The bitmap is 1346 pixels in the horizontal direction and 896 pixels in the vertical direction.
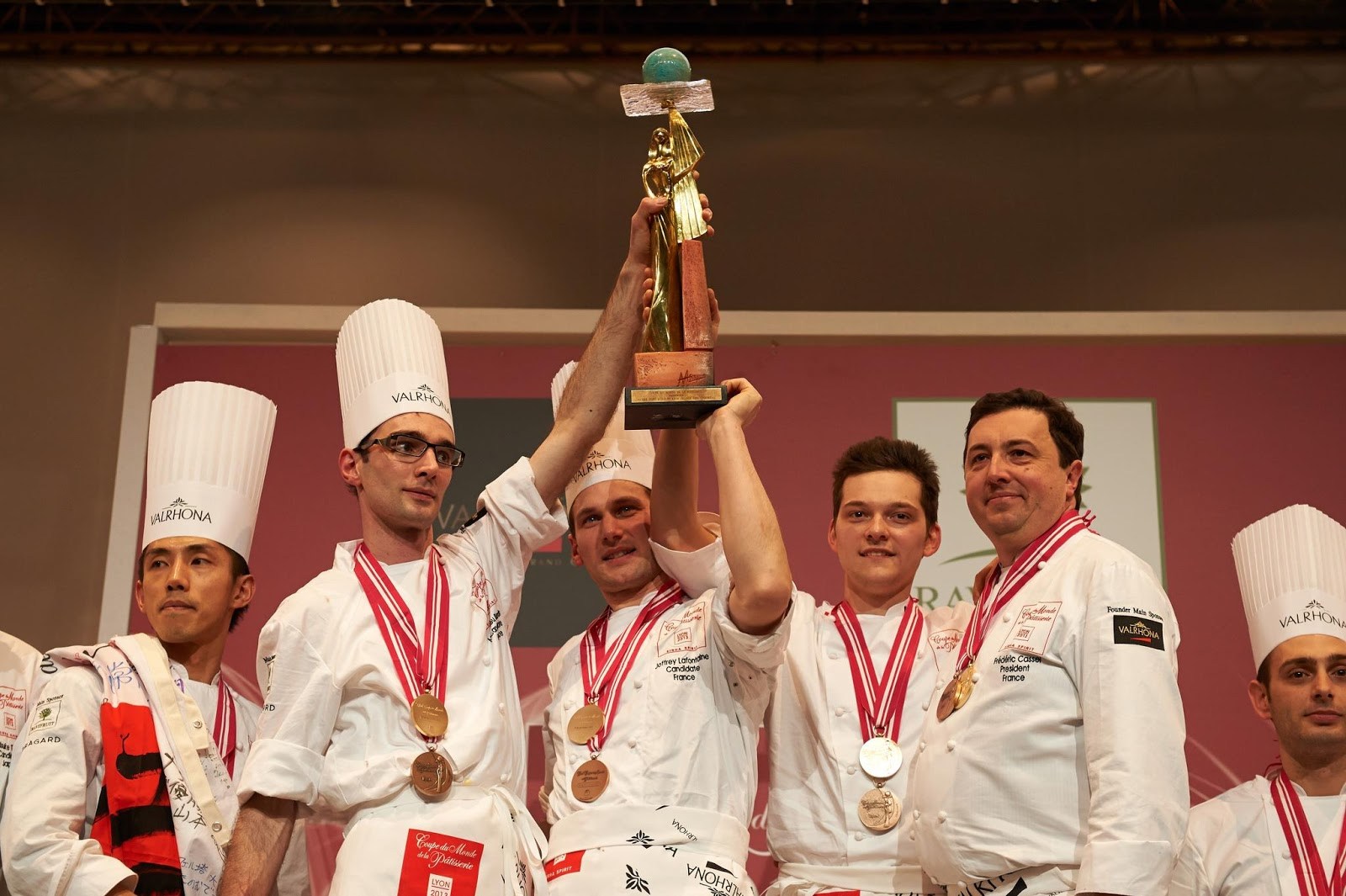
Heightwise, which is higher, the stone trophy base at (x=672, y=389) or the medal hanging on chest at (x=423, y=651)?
the stone trophy base at (x=672, y=389)

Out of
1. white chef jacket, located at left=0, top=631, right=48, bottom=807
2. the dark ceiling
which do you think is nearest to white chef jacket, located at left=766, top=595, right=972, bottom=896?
white chef jacket, located at left=0, top=631, right=48, bottom=807

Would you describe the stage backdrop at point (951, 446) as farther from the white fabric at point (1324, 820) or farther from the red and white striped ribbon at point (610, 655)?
the red and white striped ribbon at point (610, 655)

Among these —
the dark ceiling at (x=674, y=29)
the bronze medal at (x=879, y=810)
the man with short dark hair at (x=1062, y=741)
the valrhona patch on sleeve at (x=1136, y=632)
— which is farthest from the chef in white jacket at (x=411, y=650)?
the dark ceiling at (x=674, y=29)

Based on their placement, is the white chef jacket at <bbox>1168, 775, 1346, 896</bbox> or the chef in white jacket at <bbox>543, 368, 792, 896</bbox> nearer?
the chef in white jacket at <bbox>543, 368, 792, 896</bbox>

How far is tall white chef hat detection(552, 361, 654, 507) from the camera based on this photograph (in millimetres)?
3160

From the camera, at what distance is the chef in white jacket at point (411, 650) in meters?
2.61

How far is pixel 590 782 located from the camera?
274 cm

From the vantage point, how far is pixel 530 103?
521 cm

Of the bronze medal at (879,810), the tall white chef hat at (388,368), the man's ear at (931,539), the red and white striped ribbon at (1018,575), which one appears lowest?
the bronze medal at (879,810)

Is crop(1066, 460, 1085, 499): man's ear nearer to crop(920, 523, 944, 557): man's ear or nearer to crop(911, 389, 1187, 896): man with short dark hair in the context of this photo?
crop(911, 389, 1187, 896): man with short dark hair

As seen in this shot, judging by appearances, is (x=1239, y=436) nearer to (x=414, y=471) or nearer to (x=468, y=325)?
(x=468, y=325)

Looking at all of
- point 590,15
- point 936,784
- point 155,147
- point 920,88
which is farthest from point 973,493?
point 155,147

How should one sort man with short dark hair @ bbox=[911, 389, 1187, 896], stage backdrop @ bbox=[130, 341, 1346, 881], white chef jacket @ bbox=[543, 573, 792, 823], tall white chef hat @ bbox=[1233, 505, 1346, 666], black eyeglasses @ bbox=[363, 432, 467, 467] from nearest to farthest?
man with short dark hair @ bbox=[911, 389, 1187, 896] → white chef jacket @ bbox=[543, 573, 792, 823] → black eyeglasses @ bbox=[363, 432, 467, 467] → tall white chef hat @ bbox=[1233, 505, 1346, 666] → stage backdrop @ bbox=[130, 341, 1346, 881]

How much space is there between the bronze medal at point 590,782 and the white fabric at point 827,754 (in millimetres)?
455
